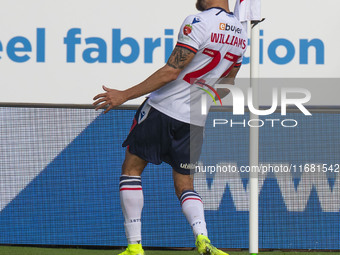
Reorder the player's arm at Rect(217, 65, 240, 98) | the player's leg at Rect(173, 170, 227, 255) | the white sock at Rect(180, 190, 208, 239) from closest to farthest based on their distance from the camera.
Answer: the player's leg at Rect(173, 170, 227, 255), the white sock at Rect(180, 190, 208, 239), the player's arm at Rect(217, 65, 240, 98)

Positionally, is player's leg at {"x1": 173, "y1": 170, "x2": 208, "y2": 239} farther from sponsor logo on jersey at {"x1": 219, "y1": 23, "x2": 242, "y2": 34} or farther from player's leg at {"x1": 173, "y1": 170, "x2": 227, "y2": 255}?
sponsor logo on jersey at {"x1": 219, "y1": 23, "x2": 242, "y2": 34}

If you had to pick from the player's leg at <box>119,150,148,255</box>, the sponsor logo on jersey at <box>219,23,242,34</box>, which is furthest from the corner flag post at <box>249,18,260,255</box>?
the player's leg at <box>119,150,148,255</box>

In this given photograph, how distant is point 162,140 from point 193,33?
2.24ft

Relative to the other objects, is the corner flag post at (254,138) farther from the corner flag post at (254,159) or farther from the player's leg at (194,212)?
the player's leg at (194,212)

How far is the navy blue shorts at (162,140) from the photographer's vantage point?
4.17 meters

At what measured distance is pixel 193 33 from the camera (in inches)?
156

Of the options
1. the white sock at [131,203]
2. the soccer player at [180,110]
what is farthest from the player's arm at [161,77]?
the white sock at [131,203]

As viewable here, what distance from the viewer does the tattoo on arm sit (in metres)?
3.98

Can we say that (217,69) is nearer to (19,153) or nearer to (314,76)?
(19,153)

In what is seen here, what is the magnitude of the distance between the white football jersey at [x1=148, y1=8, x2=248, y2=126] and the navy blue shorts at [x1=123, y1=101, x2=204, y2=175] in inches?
2.1

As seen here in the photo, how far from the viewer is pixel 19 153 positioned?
5723mm

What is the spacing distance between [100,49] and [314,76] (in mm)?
2533

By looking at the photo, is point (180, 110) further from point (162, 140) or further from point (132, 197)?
point (132, 197)

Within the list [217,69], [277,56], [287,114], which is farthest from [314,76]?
[217,69]
